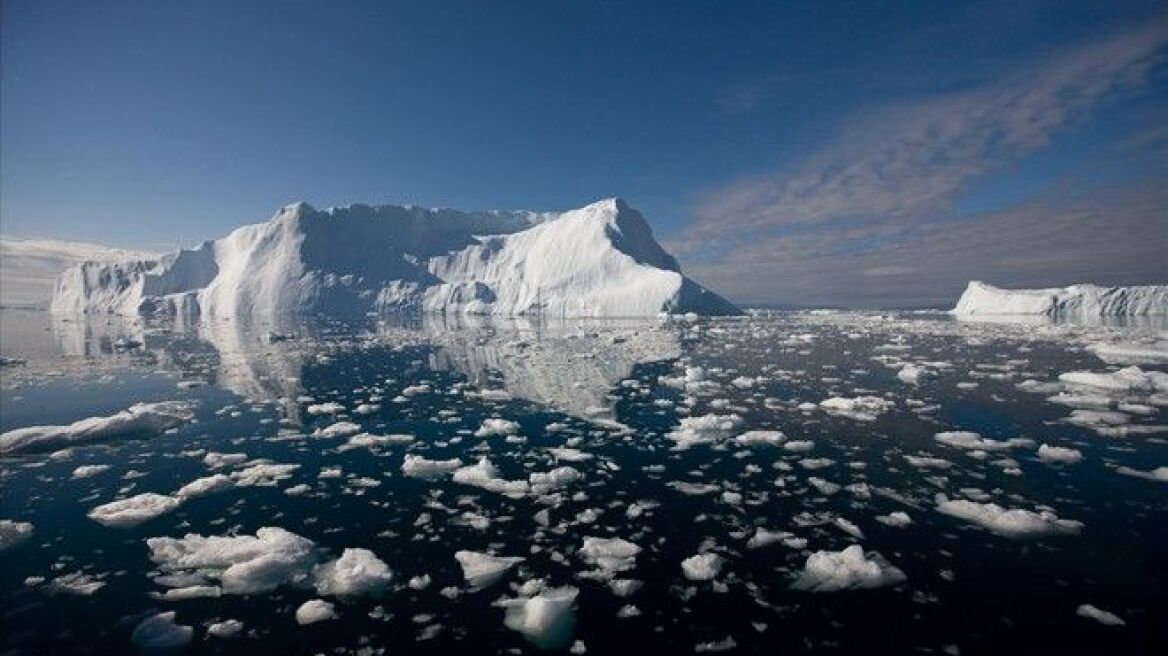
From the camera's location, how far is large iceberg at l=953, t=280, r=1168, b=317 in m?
63.9

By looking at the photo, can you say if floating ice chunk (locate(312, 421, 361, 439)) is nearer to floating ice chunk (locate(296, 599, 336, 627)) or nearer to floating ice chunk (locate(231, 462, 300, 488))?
floating ice chunk (locate(231, 462, 300, 488))

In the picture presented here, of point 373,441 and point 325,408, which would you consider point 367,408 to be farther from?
point 373,441

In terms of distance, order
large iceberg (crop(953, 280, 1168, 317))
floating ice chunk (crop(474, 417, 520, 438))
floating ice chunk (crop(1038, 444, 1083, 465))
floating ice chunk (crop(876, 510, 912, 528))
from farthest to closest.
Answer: large iceberg (crop(953, 280, 1168, 317))
floating ice chunk (crop(474, 417, 520, 438))
floating ice chunk (crop(1038, 444, 1083, 465))
floating ice chunk (crop(876, 510, 912, 528))

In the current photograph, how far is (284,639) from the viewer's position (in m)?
4.86

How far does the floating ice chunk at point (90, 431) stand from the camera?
35.1 ft

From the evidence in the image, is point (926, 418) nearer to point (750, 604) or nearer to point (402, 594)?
point (750, 604)

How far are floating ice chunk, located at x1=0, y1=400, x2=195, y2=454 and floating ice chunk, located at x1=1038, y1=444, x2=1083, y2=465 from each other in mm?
16948

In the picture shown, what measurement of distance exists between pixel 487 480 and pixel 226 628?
4220 millimetres

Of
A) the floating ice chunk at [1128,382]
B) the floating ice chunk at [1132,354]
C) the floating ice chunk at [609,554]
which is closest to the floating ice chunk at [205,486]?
the floating ice chunk at [609,554]

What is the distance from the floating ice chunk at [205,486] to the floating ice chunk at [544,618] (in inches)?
222

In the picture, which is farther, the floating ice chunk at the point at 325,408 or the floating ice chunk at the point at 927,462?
the floating ice chunk at the point at 325,408

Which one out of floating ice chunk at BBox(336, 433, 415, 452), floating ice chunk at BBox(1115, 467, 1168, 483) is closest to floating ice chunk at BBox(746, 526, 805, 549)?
floating ice chunk at BBox(1115, 467, 1168, 483)

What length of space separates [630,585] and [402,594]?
7.28 feet

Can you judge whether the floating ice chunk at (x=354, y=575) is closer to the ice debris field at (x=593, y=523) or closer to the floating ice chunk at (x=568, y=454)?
the ice debris field at (x=593, y=523)
